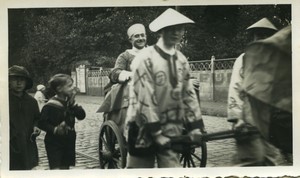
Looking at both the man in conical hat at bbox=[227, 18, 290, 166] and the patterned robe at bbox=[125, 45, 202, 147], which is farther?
the man in conical hat at bbox=[227, 18, 290, 166]

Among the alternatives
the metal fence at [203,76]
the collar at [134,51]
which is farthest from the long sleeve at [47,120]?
the collar at [134,51]

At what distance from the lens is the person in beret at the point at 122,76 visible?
204 inches

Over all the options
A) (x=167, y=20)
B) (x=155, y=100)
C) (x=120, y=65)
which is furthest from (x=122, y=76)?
(x=167, y=20)

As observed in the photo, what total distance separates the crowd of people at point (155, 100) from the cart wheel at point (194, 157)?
0.29 feet

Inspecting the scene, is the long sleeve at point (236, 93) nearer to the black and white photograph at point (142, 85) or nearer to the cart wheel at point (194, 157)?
the black and white photograph at point (142, 85)

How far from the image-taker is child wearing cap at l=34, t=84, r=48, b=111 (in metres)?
5.18

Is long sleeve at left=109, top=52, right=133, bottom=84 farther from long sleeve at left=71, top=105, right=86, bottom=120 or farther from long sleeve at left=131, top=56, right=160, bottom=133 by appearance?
long sleeve at left=71, top=105, right=86, bottom=120

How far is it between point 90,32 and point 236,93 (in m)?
1.63

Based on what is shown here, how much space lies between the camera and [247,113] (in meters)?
5.27

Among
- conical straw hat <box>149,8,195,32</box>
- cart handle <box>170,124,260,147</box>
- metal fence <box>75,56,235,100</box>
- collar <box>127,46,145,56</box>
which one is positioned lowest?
cart handle <box>170,124,260,147</box>

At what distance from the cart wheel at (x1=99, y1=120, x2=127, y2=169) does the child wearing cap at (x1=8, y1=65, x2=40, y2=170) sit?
67 cm

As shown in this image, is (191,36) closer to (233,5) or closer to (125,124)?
(233,5)

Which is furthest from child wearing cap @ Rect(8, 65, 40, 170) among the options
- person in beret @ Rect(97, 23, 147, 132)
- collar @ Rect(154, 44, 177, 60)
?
collar @ Rect(154, 44, 177, 60)


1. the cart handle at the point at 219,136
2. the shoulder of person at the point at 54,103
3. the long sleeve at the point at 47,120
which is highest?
the shoulder of person at the point at 54,103
